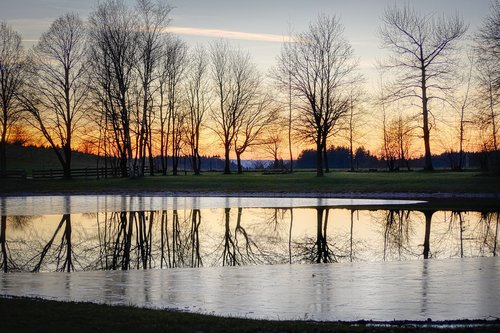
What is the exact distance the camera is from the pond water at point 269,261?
12281 mm

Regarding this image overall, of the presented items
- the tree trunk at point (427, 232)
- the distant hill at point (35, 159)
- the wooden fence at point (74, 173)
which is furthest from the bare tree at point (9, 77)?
the tree trunk at point (427, 232)

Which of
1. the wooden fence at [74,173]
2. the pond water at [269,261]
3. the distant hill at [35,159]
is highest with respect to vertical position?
the distant hill at [35,159]

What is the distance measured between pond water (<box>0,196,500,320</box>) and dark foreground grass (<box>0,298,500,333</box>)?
4.12ft

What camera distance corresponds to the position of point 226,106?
271 ft

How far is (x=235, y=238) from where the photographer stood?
23562mm

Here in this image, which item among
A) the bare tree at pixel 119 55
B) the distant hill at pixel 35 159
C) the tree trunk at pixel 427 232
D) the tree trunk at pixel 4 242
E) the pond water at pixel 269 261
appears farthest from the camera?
the distant hill at pixel 35 159

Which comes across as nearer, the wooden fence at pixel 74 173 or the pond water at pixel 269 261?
the pond water at pixel 269 261

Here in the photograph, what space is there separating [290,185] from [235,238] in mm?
29360

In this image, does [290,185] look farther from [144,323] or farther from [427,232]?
[144,323]

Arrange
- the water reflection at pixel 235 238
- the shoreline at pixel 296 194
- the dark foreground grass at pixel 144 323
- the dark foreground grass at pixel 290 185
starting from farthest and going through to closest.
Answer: the dark foreground grass at pixel 290 185
the shoreline at pixel 296 194
the water reflection at pixel 235 238
the dark foreground grass at pixel 144 323

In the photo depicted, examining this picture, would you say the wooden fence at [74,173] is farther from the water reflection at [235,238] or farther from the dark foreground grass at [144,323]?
the dark foreground grass at [144,323]

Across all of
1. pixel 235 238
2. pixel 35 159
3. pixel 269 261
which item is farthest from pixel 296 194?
pixel 35 159

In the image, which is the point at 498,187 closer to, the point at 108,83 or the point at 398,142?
the point at 108,83

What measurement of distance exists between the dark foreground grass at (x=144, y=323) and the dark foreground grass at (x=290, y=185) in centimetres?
3681
